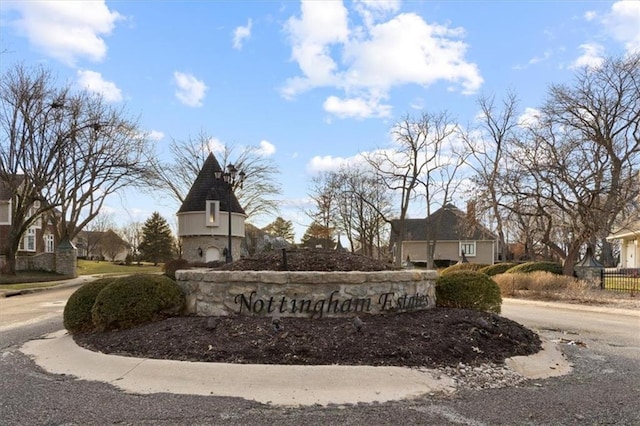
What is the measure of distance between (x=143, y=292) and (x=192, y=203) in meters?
30.2

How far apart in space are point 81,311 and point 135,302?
3.62 ft

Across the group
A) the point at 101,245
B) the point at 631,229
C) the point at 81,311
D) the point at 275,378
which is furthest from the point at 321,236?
the point at 275,378

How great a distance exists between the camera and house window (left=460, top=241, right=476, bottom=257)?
2005 inches

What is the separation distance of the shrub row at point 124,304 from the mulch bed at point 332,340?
0.77ft

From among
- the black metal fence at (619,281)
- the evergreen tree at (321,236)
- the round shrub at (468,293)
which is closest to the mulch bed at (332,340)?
the round shrub at (468,293)

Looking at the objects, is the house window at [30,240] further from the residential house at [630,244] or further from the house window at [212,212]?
the residential house at [630,244]

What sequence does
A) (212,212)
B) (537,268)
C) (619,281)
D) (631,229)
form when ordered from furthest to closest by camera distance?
1. (212,212)
2. (631,229)
3. (537,268)
4. (619,281)

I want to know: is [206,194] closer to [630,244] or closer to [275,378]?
[630,244]

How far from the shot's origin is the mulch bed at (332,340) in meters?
6.13

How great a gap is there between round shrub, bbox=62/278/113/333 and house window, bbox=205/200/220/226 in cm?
2824

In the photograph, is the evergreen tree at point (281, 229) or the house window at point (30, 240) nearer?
the house window at point (30, 240)

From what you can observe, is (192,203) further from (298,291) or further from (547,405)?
(547,405)

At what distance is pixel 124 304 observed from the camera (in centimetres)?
757

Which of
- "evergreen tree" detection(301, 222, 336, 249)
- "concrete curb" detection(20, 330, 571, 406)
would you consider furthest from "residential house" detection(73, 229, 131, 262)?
"concrete curb" detection(20, 330, 571, 406)
